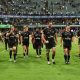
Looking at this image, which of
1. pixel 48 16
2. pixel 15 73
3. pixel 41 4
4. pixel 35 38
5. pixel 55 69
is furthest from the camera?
pixel 41 4

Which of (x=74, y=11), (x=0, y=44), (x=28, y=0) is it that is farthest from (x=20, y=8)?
(x=0, y=44)

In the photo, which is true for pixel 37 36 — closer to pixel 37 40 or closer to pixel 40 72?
pixel 37 40

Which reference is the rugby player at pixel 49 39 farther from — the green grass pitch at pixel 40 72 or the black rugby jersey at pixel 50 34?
the green grass pitch at pixel 40 72

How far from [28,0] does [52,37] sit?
5074cm

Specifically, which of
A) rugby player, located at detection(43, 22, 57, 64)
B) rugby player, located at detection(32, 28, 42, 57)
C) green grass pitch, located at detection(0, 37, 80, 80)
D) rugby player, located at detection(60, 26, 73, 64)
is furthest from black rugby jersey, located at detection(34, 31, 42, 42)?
green grass pitch, located at detection(0, 37, 80, 80)

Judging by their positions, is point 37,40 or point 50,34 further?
point 37,40

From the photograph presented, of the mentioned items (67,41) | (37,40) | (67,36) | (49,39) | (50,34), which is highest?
(50,34)

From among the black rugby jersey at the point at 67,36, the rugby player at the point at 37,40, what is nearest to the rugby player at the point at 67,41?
the black rugby jersey at the point at 67,36

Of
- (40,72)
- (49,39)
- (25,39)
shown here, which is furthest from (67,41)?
(25,39)

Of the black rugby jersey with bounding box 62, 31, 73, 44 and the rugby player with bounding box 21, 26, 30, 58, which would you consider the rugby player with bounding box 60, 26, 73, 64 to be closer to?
the black rugby jersey with bounding box 62, 31, 73, 44

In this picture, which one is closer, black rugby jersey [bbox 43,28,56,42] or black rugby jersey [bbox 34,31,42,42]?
black rugby jersey [bbox 43,28,56,42]

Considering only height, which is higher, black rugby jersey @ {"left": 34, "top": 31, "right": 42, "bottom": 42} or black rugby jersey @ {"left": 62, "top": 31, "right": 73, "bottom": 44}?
black rugby jersey @ {"left": 62, "top": 31, "right": 73, "bottom": 44}

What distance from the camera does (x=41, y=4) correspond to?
68938 mm

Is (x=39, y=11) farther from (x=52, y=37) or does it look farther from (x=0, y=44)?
(x=52, y=37)
